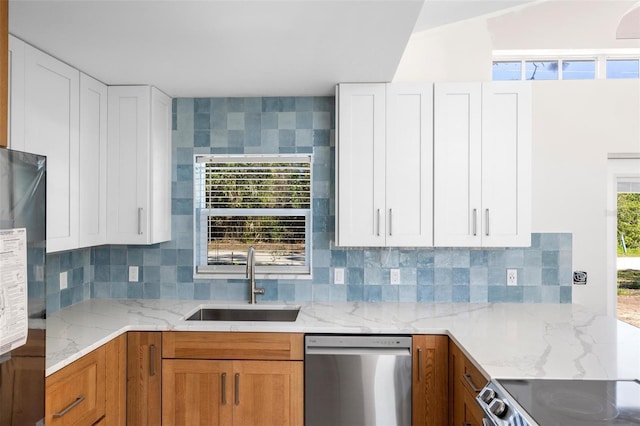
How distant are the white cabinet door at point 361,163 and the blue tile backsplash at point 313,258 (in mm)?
308

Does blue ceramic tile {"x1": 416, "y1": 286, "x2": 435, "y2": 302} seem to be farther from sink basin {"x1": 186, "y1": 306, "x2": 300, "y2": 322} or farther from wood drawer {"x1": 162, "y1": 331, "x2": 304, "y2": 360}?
wood drawer {"x1": 162, "y1": 331, "x2": 304, "y2": 360}

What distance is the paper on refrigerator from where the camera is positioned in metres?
1.17

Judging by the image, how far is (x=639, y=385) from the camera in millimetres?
1525

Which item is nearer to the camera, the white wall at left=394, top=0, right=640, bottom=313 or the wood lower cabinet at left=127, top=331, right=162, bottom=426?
the wood lower cabinet at left=127, top=331, right=162, bottom=426

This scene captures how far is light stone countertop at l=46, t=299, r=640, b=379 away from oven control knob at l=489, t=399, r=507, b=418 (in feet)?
0.55

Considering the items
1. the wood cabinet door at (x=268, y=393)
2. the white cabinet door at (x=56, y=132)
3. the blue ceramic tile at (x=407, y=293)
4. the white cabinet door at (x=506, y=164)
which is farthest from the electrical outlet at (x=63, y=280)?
the white cabinet door at (x=506, y=164)

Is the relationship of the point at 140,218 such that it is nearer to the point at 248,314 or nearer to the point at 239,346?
the point at 248,314

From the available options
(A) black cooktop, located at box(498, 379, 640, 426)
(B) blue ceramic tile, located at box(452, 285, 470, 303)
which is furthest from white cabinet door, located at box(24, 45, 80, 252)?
(B) blue ceramic tile, located at box(452, 285, 470, 303)

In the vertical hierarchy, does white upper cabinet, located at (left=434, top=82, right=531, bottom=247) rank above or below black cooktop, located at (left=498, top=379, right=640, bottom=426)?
above

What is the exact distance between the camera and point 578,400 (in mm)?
1413

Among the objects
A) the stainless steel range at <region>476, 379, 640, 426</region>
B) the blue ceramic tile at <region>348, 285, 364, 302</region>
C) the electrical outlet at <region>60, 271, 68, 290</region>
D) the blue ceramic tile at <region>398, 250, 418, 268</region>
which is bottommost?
the stainless steel range at <region>476, 379, 640, 426</region>

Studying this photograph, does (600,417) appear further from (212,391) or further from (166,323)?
(166,323)

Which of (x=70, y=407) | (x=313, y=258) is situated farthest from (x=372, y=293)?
(x=70, y=407)

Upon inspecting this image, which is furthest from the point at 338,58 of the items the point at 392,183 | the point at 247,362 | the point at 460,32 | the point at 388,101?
the point at 247,362
